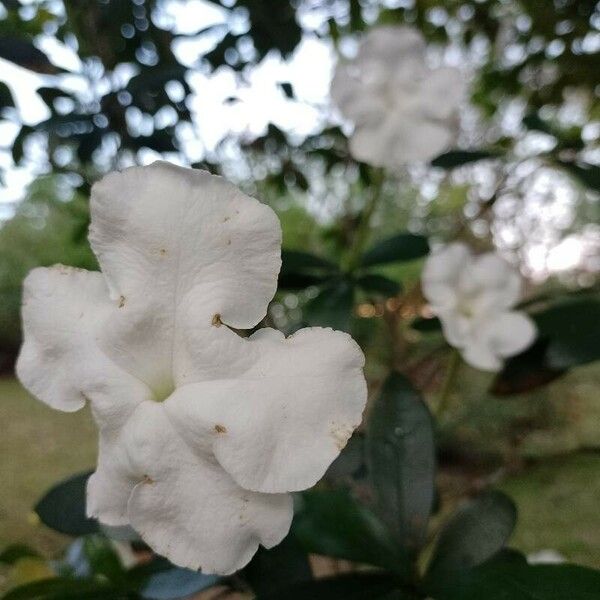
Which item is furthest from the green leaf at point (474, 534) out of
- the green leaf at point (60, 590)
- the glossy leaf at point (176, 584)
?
the green leaf at point (60, 590)

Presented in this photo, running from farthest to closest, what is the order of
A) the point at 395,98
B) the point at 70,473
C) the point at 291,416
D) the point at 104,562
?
1. the point at 70,473
2. the point at 395,98
3. the point at 104,562
4. the point at 291,416

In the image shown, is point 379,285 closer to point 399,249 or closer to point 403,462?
point 399,249

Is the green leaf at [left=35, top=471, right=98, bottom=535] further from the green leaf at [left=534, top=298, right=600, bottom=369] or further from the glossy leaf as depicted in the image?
the green leaf at [left=534, top=298, right=600, bottom=369]

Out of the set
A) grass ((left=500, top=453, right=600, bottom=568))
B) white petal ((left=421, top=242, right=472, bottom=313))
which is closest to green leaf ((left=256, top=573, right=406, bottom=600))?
white petal ((left=421, top=242, right=472, bottom=313))

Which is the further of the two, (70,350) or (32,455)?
(32,455)

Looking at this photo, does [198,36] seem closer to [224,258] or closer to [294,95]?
[294,95]

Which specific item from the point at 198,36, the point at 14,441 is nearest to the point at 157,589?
the point at 198,36

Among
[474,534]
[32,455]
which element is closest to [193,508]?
[474,534]
